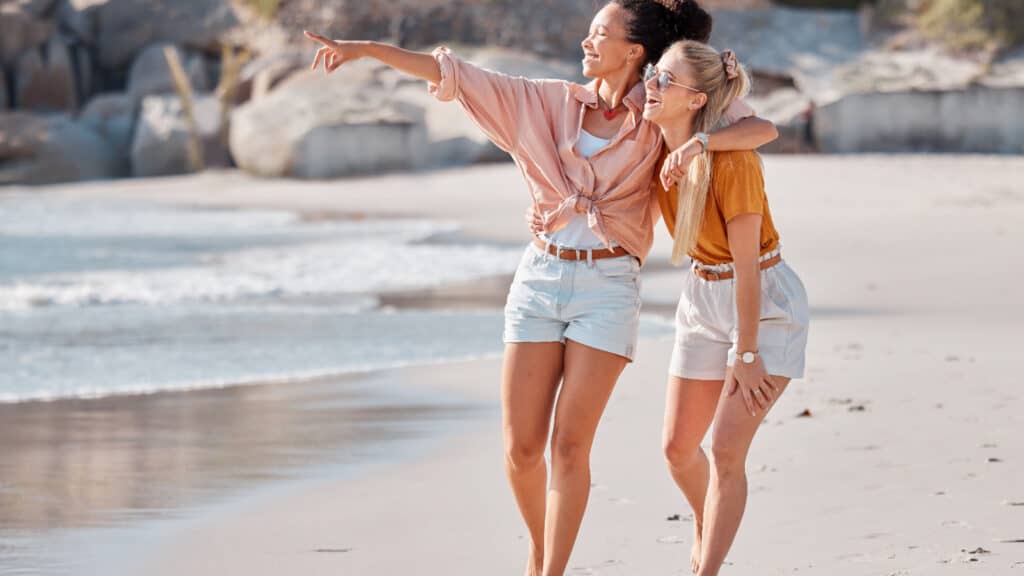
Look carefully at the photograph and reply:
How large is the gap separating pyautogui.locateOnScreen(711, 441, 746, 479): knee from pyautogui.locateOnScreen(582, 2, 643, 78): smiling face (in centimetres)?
98

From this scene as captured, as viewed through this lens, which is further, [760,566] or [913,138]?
[913,138]

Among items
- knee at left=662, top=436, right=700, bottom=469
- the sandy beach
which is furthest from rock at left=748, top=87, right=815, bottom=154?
knee at left=662, top=436, right=700, bottom=469

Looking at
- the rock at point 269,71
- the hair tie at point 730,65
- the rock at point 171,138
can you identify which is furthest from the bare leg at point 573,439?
the rock at point 269,71

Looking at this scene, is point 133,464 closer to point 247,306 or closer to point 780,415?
point 780,415

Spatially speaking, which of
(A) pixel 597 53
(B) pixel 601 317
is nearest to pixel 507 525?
(B) pixel 601 317

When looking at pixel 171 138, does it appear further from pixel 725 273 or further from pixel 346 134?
pixel 725 273

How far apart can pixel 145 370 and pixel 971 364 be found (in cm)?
427

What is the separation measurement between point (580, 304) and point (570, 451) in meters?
0.36

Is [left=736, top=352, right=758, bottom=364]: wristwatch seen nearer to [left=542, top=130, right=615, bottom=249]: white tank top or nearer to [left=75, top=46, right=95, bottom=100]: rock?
[left=542, top=130, right=615, bottom=249]: white tank top

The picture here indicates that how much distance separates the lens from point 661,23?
13.4 ft

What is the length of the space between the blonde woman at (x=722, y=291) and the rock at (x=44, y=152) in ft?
96.9

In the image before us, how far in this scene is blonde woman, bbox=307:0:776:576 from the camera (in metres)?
3.97

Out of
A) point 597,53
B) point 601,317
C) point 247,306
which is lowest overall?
point 247,306

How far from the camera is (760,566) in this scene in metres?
4.35
